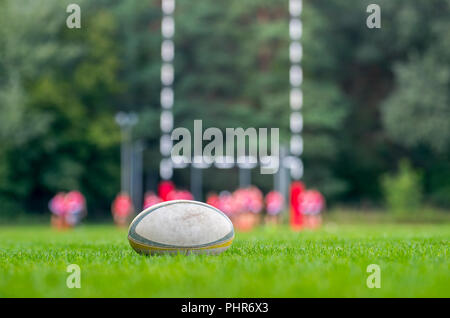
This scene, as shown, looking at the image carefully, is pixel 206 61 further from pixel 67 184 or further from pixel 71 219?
pixel 71 219

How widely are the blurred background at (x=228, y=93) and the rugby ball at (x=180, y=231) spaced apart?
1025 inches

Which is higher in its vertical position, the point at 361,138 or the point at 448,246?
the point at 448,246

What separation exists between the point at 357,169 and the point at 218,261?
34.5m

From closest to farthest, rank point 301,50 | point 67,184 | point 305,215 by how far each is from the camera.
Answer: point 305,215 → point 67,184 → point 301,50

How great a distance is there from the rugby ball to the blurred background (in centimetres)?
2604

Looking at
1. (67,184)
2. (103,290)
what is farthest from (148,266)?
(67,184)

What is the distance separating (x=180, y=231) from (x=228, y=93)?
34.6 meters

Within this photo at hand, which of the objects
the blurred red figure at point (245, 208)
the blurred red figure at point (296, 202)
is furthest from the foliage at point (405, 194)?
the blurred red figure at point (296, 202)

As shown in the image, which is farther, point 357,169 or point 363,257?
point 357,169

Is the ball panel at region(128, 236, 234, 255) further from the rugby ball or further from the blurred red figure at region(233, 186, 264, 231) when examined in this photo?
the blurred red figure at region(233, 186, 264, 231)

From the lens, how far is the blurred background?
33688 millimetres

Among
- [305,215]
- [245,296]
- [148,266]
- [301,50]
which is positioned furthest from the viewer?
[301,50]

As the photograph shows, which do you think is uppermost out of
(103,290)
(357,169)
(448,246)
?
(103,290)

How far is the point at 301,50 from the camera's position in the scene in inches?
1447
